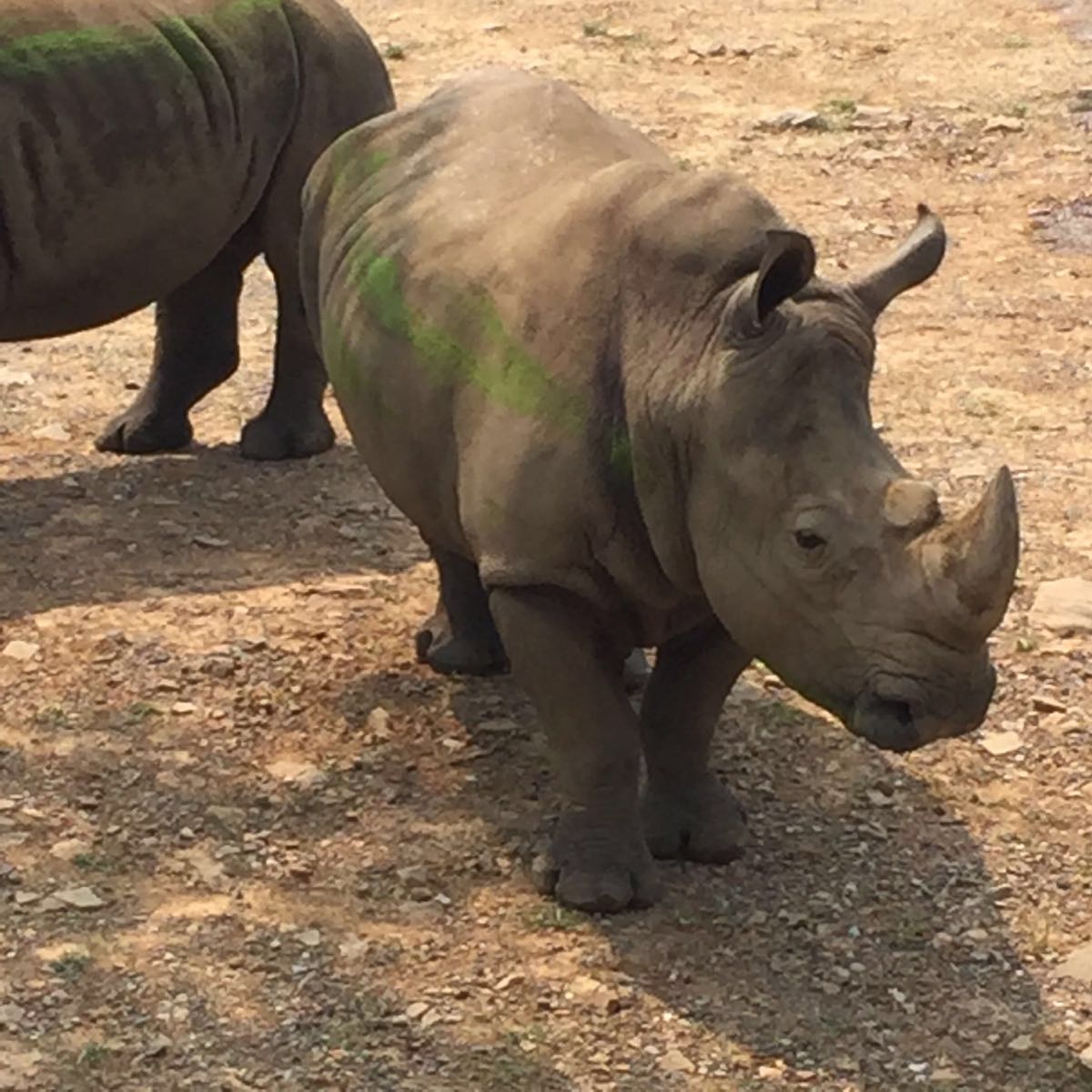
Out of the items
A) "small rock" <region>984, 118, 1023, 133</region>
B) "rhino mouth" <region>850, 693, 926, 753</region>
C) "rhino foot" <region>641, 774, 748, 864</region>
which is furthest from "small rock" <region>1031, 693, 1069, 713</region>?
"small rock" <region>984, 118, 1023, 133</region>

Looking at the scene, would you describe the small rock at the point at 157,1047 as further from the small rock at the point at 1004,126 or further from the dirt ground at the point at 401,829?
the small rock at the point at 1004,126

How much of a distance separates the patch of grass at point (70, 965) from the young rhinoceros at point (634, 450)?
998mm

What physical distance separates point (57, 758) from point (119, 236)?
77.9 inches

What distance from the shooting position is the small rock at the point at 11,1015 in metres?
5.00

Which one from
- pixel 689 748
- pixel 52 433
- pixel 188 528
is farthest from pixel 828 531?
pixel 52 433

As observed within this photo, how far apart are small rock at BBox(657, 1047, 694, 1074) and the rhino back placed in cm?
345

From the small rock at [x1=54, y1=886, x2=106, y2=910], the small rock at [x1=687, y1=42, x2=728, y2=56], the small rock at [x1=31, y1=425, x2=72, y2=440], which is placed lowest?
the small rock at [x1=687, y1=42, x2=728, y2=56]

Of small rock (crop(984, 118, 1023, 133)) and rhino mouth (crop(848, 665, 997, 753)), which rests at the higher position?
rhino mouth (crop(848, 665, 997, 753))

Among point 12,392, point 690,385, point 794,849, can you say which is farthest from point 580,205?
point 12,392

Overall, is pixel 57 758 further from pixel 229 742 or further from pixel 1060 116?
pixel 1060 116

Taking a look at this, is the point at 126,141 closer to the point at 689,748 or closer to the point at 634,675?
A: the point at 634,675

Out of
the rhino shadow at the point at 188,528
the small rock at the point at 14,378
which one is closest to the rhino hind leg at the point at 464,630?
the rhino shadow at the point at 188,528

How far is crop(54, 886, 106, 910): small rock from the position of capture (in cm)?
542

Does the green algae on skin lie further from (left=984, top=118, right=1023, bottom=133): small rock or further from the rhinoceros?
(left=984, top=118, right=1023, bottom=133): small rock
